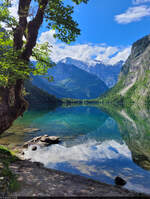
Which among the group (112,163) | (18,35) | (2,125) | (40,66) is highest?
(18,35)

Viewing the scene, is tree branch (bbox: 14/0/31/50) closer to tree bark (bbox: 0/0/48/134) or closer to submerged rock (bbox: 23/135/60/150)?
tree bark (bbox: 0/0/48/134)

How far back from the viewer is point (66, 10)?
1258cm

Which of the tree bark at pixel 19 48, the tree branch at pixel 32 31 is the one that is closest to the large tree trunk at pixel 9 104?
the tree bark at pixel 19 48

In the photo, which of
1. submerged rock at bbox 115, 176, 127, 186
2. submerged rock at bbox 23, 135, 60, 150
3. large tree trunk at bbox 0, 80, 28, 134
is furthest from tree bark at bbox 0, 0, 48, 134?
submerged rock at bbox 23, 135, 60, 150

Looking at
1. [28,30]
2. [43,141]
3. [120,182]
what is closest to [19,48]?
[28,30]

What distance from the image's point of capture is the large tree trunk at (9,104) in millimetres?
13424

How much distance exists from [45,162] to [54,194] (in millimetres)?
13766

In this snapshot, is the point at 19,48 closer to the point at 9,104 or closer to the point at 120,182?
the point at 9,104

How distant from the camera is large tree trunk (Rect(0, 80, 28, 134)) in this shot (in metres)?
13.4

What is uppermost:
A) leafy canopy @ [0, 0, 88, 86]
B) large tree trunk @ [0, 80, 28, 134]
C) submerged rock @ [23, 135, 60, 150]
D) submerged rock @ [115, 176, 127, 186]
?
leafy canopy @ [0, 0, 88, 86]

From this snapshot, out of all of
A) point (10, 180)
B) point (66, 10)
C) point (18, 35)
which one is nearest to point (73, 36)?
point (66, 10)

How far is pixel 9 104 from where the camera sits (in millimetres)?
13891

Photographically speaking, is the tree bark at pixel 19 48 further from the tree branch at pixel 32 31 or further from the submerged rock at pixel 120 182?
the submerged rock at pixel 120 182

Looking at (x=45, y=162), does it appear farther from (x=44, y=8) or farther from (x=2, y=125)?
(x=44, y=8)
